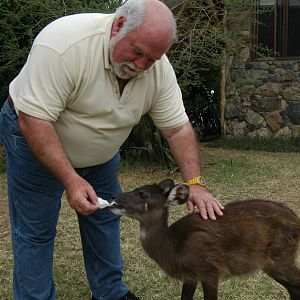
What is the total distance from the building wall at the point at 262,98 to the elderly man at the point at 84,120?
9383mm

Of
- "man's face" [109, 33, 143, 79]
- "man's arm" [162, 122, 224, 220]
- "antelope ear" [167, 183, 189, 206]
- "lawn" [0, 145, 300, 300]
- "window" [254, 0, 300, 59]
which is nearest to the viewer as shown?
"man's face" [109, 33, 143, 79]

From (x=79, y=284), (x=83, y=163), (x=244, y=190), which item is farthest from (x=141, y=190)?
(x=244, y=190)

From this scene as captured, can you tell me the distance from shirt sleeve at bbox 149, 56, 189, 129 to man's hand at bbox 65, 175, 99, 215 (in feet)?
2.97

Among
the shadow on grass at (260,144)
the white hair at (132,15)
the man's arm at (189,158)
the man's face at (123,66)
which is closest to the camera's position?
the white hair at (132,15)

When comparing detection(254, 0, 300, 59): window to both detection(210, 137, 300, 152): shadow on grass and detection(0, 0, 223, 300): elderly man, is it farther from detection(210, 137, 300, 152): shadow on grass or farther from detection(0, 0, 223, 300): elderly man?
detection(0, 0, 223, 300): elderly man

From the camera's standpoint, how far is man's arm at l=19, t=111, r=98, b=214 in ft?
10.1

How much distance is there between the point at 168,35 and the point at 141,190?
99cm

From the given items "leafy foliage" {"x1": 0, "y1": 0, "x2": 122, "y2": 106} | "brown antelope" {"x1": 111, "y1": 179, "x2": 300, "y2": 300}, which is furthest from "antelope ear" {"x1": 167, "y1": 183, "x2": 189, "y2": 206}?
"leafy foliage" {"x1": 0, "y1": 0, "x2": 122, "y2": 106}

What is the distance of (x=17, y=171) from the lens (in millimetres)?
3611

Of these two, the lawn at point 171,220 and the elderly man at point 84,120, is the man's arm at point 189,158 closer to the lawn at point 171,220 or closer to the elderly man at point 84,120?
the elderly man at point 84,120

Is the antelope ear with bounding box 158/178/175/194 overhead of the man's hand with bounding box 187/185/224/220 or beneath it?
overhead

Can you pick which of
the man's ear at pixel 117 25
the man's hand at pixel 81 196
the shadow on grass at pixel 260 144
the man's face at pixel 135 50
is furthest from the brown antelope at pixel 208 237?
the shadow on grass at pixel 260 144

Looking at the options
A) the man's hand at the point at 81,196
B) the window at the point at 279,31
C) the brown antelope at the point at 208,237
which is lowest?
the window at the point at 279,31

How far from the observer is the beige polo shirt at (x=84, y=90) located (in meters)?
3.10
